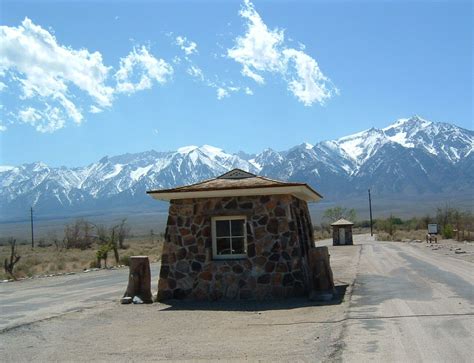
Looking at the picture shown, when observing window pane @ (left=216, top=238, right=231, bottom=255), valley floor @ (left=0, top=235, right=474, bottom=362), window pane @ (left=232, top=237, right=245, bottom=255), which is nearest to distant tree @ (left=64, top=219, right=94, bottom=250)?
valley floor @ (left=0, top=235, right=474, bottom=362)

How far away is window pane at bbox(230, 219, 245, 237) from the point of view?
1670 cm

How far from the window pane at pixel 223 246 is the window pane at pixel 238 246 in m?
0.14

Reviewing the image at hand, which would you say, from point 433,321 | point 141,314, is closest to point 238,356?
point 433,321

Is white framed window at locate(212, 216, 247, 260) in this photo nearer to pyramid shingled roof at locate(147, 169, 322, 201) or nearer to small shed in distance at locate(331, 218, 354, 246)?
pyramid shingled roof at locate(147, 169, 322, 201)

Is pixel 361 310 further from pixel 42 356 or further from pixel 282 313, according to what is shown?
pixel 42 356

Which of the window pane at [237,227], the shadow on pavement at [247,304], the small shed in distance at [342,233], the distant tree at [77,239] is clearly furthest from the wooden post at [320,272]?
the distant tree at [77,239]

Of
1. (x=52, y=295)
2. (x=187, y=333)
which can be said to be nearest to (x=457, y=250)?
(x=52, y=295)

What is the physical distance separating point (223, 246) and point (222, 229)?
44cm

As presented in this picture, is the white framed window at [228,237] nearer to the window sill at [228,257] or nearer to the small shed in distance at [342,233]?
the window sill at [228,257]

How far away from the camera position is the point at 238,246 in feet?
55.0

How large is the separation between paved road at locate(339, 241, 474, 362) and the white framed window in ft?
10.2

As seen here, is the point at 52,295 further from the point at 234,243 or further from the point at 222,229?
the point at 234,243

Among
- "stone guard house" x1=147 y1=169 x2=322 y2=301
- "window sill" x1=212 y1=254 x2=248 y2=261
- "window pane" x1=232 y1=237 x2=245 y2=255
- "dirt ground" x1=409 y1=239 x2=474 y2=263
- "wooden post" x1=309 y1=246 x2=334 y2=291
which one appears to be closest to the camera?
"wooden post" x1=309 y1=246 x2=334 y2=291

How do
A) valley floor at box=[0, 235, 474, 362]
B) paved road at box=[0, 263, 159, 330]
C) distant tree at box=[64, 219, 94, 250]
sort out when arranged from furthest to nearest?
distant tree at box=[64, 219, 94, 250]
paved road at box=[0, 263, 159, 330]
valley floor at box=[0, 235, 474, 362]
